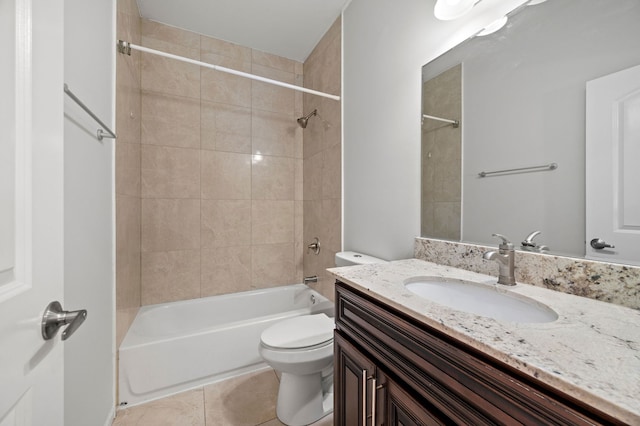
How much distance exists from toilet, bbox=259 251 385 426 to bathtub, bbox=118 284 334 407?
43cm

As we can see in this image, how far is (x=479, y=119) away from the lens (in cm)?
103

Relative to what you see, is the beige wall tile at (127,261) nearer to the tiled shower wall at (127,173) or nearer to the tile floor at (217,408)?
the tiled shower wall at (127,173)

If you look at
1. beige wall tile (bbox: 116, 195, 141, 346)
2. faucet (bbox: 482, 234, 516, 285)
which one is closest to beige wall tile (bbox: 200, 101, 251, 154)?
beige wall tile (bbox: 116, 195, 141, 346)

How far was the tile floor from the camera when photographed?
134 centimetres

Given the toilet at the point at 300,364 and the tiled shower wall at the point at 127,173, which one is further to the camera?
the tiled shower wall at the point at 127,173

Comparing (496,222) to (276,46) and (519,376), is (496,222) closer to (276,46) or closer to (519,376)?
(519,376)

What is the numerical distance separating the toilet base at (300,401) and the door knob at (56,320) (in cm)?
115

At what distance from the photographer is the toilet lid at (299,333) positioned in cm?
129

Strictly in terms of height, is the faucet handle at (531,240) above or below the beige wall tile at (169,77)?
below

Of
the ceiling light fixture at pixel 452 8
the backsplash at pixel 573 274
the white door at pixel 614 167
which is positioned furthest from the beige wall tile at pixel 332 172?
the white door at pixel 614 167

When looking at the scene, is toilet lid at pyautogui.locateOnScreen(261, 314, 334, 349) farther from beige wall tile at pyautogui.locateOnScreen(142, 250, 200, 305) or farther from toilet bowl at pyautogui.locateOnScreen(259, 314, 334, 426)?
beige wall tile at pyautogui.locateOnScreen(142, 250, 200, 305)

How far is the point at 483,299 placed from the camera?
82 cm

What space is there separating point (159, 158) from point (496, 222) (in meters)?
2.23

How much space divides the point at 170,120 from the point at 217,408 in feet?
6.71
